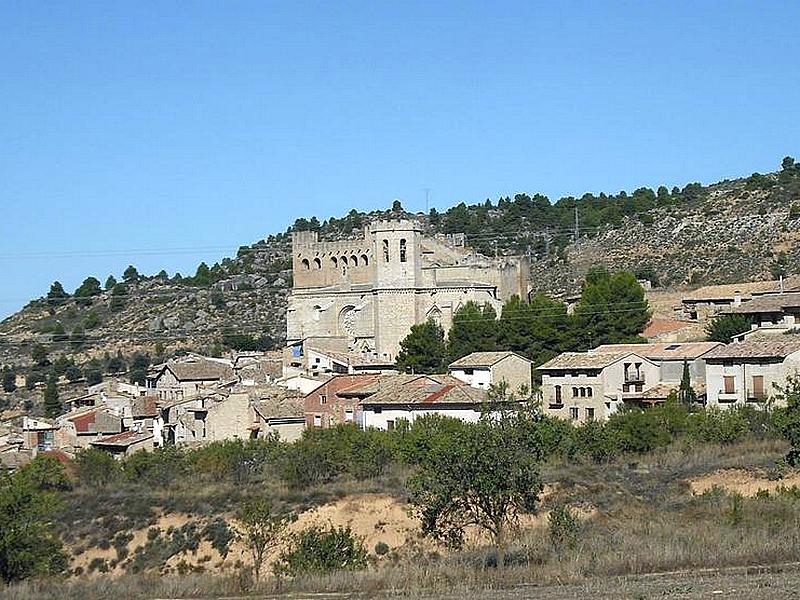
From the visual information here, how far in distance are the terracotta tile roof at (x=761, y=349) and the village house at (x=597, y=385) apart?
233 cm

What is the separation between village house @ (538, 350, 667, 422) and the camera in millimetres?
42219

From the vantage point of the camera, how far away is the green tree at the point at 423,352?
4978 cm

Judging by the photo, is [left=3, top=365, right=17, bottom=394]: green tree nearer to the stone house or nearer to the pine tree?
the stone house

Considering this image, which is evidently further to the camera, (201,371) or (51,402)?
(51,402)

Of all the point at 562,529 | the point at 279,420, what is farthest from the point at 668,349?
the point at 562,529

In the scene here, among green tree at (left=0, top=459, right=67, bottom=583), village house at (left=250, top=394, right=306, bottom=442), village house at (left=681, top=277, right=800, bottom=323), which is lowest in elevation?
green tree at (left=0, top=459, right=67, bottom=583)

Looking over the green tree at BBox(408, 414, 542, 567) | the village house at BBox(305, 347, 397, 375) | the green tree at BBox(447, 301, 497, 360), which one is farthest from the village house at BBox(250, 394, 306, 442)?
the green tree at BBox(408, 414, 542, 567)

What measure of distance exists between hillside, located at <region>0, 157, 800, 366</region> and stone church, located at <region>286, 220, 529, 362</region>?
48.8 feet

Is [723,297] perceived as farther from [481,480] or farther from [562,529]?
[562,529]

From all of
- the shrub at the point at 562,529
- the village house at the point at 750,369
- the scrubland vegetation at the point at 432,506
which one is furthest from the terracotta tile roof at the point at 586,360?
the shrub at the point at 562,529

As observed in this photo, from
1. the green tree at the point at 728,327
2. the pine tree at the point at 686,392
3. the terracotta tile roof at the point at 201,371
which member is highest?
the green tree at the point at 728,327

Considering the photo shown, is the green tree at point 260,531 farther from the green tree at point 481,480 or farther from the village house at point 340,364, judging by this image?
the village house at point 340,364

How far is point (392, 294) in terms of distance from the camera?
178 ft

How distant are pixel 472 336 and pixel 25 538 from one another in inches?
998
